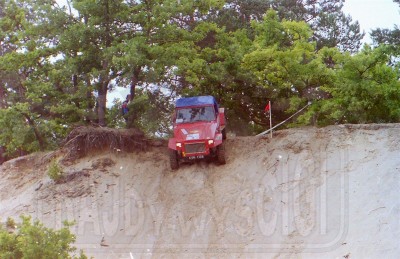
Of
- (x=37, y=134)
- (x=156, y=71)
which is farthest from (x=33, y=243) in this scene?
(x=37, y=134)

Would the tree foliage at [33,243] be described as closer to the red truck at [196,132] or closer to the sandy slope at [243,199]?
the sandy slope at [243,199]

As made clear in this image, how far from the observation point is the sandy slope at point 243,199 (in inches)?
603

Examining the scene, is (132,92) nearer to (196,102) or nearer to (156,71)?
(156,71)

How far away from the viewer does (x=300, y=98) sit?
22344 mm

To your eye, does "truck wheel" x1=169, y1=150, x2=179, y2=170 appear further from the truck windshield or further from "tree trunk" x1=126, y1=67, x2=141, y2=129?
"tree trunk" x1=126, y1=67, x2=141, y2=129

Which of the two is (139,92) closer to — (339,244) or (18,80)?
(18,80)

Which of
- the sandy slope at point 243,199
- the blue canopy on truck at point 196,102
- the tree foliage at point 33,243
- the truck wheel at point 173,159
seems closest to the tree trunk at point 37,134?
the sandy slope at point 243,199

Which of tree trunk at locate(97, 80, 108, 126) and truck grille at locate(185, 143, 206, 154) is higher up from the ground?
tree trunk at locate(97, 80, 108, 126)

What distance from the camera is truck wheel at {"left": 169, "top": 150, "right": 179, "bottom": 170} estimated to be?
65.6ft

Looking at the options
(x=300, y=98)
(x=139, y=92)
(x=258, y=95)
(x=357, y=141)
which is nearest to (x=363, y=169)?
(x=357, y=141)

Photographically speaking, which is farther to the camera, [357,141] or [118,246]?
[357,141]

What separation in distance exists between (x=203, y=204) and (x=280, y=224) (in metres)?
3.26

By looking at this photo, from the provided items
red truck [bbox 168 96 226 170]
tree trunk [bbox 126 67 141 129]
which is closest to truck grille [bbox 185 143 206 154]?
red truck [bbox 168 96 226 170]

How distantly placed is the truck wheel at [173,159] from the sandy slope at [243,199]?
312 mm
